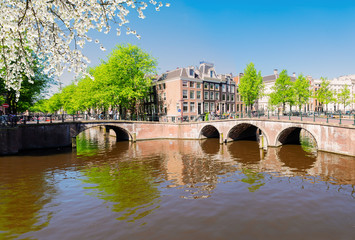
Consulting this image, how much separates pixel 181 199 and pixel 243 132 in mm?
25612

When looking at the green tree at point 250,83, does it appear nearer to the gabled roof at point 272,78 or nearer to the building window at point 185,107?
the building window at point 185,107

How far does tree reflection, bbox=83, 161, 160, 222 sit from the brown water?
A: 52mm

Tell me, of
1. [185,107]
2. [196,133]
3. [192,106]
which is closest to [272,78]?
[192,106]

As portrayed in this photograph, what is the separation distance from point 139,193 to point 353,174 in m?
14.5

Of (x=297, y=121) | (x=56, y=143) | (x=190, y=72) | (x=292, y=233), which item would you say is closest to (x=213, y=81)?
(x=190, y=72)

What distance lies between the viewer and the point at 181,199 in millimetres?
11672

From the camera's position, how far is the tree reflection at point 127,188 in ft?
34.5

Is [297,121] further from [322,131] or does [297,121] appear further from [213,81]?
[213,81]

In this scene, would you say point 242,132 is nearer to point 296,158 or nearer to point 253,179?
point 296,158

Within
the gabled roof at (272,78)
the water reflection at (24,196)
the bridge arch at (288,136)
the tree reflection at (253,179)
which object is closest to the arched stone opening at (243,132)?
the bridge arch at (288,136)

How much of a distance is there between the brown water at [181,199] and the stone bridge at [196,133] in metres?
2.48

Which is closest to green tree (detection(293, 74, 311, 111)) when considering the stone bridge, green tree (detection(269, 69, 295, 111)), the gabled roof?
green tree (detection(269, 69, 295, 111))

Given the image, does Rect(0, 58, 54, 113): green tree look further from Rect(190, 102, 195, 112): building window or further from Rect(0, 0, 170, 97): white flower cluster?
Rect(190, 102, 195, 112): building window

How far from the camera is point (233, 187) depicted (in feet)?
43.8
